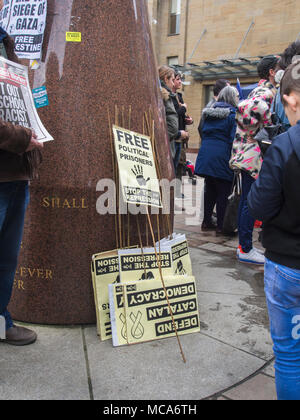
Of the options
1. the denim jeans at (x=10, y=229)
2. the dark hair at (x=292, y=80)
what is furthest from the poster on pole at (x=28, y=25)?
the dark hair at (x=292, y=80)

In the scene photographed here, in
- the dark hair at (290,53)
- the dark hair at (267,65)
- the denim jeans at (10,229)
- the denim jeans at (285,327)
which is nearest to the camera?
the denim jeans at (285,327)

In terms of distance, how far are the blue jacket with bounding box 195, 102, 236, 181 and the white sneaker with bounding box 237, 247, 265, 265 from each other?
4.07 feet

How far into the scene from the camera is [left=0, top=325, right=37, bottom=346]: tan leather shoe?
2.61 meters

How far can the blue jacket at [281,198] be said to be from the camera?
166 centimetres

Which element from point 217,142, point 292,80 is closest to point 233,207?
point 217,142

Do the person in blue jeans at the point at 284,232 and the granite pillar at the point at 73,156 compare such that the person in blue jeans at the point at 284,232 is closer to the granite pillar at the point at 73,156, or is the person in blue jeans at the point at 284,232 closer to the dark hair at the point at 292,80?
the dark hair at the point at 292,80

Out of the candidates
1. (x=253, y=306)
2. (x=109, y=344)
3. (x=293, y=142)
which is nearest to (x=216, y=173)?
(x=253, y=306)

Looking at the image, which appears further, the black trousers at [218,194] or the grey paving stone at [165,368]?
the black trousers at [218,194]

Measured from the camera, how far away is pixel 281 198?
1733mm

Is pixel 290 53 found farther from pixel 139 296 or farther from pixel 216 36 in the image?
pixel 216 36

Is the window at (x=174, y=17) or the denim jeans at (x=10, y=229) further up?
the window at (x=174, y=17)

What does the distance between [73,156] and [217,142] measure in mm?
3125

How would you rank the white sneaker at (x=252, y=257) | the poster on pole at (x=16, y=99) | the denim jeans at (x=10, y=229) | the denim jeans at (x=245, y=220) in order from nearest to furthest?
the poster on pole at (x=16, y=99) → the denim jeans at (x=10, y=229) → the denim jeans at (x=245, y=220) → the white sneaker at (x=252, y=257)

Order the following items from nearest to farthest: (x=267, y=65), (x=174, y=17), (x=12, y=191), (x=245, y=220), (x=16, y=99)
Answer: (x=16, y=99)
(x=12, y=191)
(x=267, y=65)
(x=245, y=220)
(x=174, y=17)
